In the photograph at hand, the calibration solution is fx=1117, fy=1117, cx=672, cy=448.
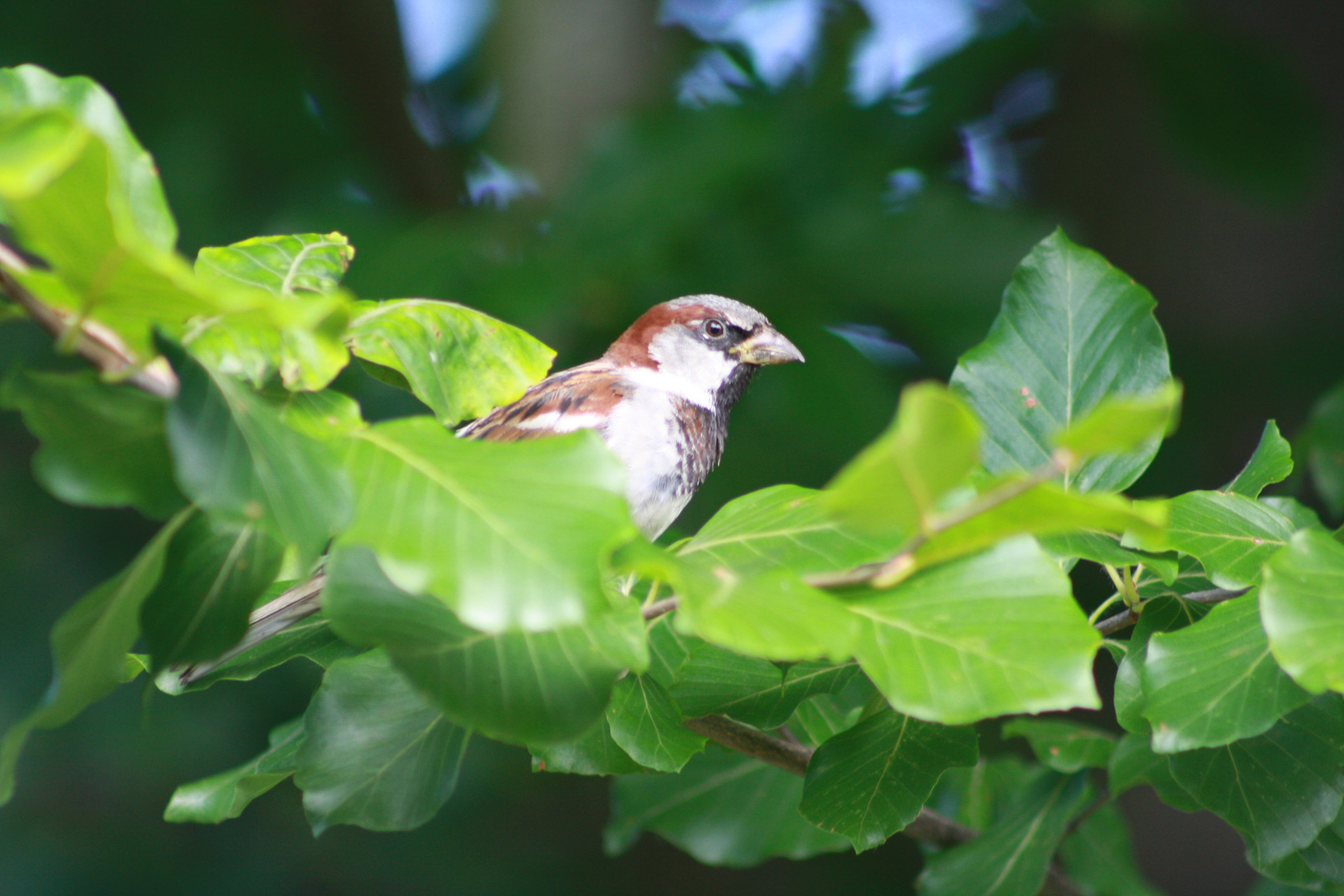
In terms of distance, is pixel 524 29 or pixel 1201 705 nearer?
pixel 1201 705

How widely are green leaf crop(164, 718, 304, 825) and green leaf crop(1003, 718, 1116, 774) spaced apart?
Answer: 2.09ft

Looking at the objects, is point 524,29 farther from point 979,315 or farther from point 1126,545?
point 1126,545

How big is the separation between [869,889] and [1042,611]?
6.89ft

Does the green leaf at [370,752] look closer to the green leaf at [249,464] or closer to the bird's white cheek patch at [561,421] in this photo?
the green leaf at [249,464]

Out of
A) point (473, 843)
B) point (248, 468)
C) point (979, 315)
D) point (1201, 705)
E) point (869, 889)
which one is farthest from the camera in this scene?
point (473, 843)

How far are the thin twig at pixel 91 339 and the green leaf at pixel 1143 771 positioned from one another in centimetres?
68

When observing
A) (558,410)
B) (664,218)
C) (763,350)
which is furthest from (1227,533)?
(664,218)

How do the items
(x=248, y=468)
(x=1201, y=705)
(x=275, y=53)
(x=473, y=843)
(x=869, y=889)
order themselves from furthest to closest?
1. (x=275, y=53)
2. (x=473, y=843)
3. (x=869, y=889)
4. (x=1201, y=705)
5. (x=248, y=468)

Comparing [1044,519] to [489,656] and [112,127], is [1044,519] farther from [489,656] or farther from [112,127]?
[112,127]

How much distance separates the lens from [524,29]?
289cm

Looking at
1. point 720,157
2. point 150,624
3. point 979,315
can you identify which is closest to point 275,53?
point 720,157

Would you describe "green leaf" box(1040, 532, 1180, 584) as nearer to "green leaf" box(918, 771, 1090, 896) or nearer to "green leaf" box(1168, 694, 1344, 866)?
"green leaf" box(1168, 694, 1344, 866)

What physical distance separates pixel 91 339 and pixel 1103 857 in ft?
3.92

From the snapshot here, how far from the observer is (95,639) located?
21.6 inches
